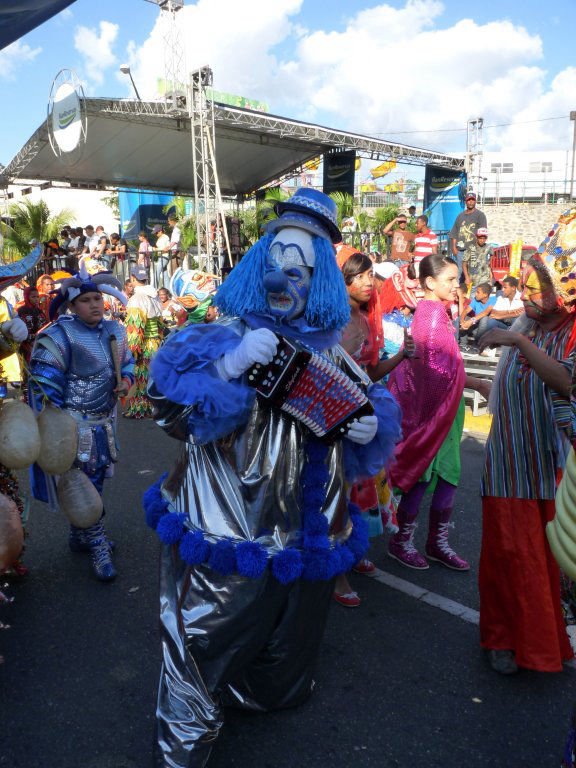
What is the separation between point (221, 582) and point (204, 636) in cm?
18

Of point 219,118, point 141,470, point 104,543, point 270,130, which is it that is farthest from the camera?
point 270,130

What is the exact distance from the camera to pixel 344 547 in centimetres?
212

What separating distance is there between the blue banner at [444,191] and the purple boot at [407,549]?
1891 centimetres

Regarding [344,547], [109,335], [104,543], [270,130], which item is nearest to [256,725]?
[344,547]

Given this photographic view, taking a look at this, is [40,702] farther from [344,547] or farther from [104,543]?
[344,547]

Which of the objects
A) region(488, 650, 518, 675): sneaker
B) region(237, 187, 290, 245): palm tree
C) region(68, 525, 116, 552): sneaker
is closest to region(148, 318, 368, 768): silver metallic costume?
region(488, 650, 518, 675): sneaker

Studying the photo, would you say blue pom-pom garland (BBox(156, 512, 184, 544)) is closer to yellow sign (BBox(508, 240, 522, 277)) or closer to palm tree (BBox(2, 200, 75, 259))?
yellow sign (BBox(508, 240, 522, 277))

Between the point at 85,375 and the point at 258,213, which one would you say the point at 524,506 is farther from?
the point at 258,213

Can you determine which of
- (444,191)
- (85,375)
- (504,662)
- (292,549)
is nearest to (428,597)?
(504,662)

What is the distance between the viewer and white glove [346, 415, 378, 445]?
6.75ft

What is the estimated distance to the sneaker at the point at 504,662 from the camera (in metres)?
2.75

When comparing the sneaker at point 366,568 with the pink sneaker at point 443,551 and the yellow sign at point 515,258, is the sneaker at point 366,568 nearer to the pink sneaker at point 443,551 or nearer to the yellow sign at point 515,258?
the pink sneaker at point 443,551

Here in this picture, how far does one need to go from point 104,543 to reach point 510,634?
231cm

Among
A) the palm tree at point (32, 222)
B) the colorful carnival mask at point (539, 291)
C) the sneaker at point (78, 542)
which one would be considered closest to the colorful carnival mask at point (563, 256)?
the colorful carnival mask at point (539, 291)
